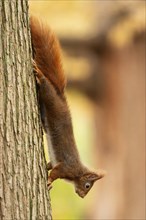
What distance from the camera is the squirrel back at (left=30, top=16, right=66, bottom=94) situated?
3963 mm

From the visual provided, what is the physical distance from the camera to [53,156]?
15.1ft

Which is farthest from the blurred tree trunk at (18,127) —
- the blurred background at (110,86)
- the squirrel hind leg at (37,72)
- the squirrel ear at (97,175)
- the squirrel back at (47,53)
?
the blurred background at (110,86)

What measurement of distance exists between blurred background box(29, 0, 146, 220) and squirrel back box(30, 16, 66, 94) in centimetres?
602

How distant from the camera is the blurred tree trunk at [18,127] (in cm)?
347

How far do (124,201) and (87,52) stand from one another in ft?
6.88

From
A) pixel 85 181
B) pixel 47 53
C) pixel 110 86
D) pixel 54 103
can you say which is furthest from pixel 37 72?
pixel 110 86

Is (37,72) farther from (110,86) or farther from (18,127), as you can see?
(110,86)

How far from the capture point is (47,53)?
4.07 m

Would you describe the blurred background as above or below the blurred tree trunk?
below

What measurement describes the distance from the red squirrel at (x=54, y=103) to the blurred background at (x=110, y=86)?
18.4 feet

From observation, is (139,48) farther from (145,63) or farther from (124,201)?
(124,201)

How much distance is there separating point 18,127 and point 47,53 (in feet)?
2.20

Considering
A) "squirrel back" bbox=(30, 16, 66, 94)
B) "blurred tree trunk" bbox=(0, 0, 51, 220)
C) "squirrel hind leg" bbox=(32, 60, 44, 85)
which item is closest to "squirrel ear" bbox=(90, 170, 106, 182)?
"squirrel back" bbox=(30, 16, 66, 94)

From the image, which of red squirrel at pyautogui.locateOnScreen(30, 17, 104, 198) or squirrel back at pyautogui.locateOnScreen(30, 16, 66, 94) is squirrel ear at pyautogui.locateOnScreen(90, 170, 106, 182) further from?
squirrel back at pyautogui.locateOnScreen(30, 16, 66, 94)
